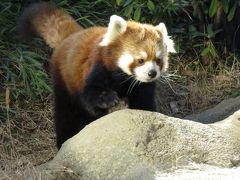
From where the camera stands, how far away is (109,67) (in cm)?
449

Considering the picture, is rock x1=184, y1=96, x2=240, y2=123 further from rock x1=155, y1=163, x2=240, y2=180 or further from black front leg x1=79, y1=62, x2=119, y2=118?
rock x1=155, y1=163, x2=240, y2=180

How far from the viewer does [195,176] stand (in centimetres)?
346

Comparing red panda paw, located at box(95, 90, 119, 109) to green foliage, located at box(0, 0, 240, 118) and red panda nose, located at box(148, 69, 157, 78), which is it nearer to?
red panda nose, located at box(148, 69, 157, 78)

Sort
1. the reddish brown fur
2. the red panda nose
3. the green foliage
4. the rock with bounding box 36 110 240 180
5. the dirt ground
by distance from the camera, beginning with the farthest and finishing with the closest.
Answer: the green foliage < the dirt ground < the reddish brown fur < the red panda nose < the rock with bounding box 36 110 240 180

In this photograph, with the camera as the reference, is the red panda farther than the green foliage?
No

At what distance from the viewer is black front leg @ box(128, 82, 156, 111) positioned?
4586 millimetres

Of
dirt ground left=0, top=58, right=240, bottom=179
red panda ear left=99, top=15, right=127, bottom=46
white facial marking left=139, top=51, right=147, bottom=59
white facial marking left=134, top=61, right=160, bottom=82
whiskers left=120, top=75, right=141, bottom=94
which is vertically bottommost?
dirt ground left=0, top=58, right=240, bottom=179

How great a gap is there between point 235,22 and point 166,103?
137 cm

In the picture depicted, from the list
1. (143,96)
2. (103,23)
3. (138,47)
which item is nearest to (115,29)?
(138,47)

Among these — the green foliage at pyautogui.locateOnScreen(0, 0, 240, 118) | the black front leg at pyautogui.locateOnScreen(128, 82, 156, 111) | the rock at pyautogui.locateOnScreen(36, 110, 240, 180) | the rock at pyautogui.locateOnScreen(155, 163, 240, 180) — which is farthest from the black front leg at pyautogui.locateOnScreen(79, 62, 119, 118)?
the green foliage at pyautogui.locateOnScreen(0, 0, 240, 118)

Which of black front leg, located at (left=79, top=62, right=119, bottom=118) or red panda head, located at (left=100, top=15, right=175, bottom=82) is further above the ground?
red panda head, located at (left=100, top=15, right=175, bottom=82)

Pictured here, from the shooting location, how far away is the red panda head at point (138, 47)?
4344mm

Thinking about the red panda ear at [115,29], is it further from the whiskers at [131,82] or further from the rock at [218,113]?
the rock at [218,113]

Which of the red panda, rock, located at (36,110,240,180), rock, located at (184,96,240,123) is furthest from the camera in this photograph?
rock, located at (184,96,240,123)
